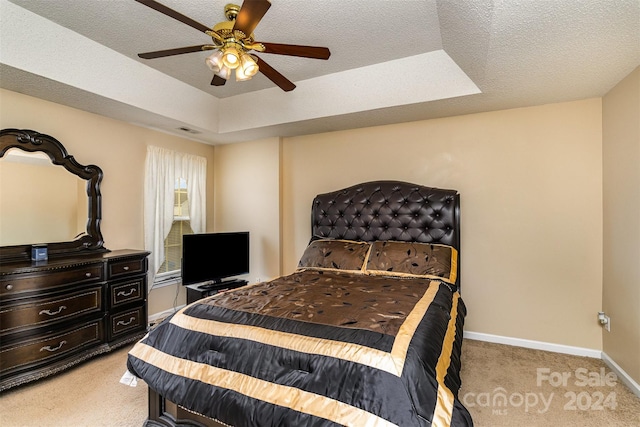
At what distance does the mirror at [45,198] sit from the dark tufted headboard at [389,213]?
232cm

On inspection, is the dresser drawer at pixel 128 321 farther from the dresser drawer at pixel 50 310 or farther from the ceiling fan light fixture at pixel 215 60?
the ceiling fan light fixture at pixel 215 60

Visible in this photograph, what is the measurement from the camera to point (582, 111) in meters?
2.78

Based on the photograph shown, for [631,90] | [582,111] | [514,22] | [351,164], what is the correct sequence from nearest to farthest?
[514,22] → [631,90] → [582,111] → [351,164]

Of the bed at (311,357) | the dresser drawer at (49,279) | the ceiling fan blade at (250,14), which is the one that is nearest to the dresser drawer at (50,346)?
the dresser drawer at (49,279)

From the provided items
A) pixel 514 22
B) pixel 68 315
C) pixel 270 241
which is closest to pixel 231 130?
pixel 270 241

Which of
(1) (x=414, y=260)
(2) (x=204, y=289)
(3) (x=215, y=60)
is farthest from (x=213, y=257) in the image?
(3) (x=215, y=60)

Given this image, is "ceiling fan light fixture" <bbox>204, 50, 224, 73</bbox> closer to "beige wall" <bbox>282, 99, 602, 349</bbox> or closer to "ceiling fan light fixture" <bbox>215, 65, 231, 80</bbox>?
"ceiling fan light fixture" <bbox>215, 65, 231, 80</bbox>

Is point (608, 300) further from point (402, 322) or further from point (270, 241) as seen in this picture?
point (270, 241)

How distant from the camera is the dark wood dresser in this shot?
88.1 inches

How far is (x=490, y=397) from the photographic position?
2143 millimetres

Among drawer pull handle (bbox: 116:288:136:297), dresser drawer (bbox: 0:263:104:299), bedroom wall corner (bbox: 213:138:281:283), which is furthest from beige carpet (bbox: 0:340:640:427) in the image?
bedroom wall corner (bbox: 213:138:281:283)

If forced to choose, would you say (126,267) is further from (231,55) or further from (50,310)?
(231,55)

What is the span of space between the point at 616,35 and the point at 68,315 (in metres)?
4.24

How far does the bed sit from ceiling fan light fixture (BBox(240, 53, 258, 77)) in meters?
1.44
